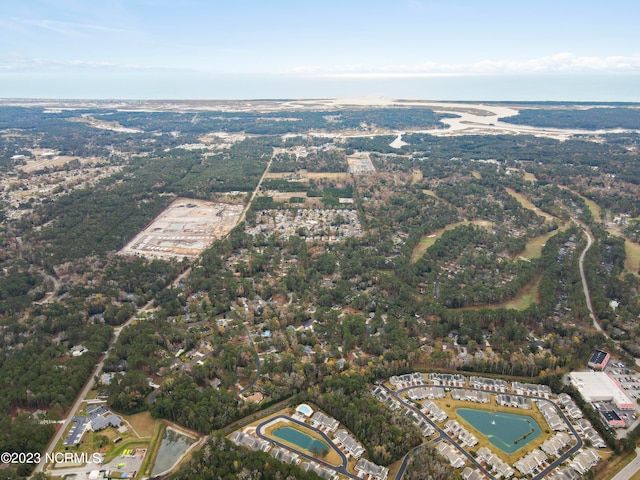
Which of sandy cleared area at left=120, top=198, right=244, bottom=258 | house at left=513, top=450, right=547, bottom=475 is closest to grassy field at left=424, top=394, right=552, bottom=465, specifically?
house at left=513, top=450, right=547, bottom=475

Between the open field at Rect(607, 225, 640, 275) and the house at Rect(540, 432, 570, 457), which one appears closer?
the house at Rect(540, 432, 570, 457)

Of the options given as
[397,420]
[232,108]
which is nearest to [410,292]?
[397,420]

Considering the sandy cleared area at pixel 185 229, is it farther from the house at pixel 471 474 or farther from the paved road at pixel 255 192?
the house at pixel 471 474

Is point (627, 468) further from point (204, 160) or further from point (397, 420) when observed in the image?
point (204, 160)

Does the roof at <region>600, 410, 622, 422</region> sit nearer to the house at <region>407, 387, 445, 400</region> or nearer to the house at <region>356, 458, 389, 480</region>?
the house at <region>407, 387, 445, 400</region>

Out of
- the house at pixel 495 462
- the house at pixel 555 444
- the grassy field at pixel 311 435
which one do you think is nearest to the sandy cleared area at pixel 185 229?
the grassy field at pixel 311 435

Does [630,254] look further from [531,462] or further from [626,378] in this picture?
[531,462]

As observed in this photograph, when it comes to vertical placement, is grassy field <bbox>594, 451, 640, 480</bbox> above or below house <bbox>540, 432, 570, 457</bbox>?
below
